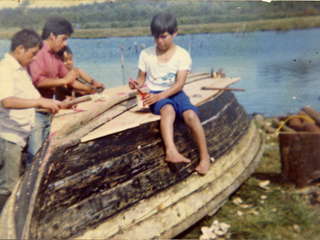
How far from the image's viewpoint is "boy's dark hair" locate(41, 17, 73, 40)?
3566 mm

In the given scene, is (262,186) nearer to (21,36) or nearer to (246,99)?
(21,36)

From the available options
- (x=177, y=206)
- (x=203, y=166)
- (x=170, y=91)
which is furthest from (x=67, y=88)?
(x=177, y=206)

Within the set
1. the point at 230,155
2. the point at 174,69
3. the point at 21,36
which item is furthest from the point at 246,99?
the point at 21,36

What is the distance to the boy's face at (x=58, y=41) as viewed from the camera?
3730 mm

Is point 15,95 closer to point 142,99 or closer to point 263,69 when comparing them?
point 142,99

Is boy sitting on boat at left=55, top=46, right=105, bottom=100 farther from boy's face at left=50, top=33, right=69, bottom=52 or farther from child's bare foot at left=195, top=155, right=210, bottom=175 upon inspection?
child's bare foot at left=195, top=155, right=210, bottom=175

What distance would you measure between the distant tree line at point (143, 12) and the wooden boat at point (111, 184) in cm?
112

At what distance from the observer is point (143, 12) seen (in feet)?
12.5

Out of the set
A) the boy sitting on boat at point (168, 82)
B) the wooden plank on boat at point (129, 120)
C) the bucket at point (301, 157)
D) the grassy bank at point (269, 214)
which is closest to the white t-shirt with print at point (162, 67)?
the boy sitting on boat at point (168, 82)

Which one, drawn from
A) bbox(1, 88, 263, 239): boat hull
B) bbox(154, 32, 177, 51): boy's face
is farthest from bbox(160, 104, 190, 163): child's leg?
bbox(154, 32, 177, 51): boy's face

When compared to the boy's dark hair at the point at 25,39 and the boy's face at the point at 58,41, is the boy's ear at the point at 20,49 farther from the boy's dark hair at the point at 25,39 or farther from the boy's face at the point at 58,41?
the boy's face at the point at 58,41

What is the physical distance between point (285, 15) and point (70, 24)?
12.2ft

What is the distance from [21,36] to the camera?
9.73ft

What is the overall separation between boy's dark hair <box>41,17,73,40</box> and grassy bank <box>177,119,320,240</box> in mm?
3131
